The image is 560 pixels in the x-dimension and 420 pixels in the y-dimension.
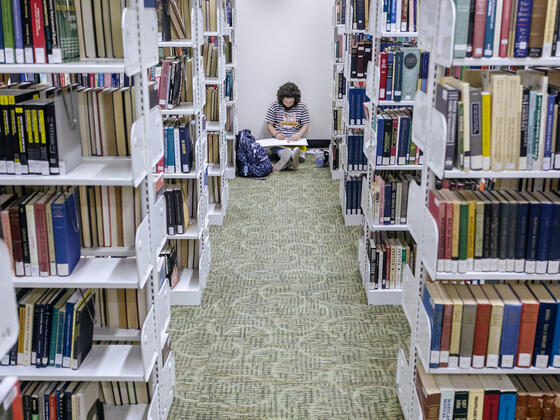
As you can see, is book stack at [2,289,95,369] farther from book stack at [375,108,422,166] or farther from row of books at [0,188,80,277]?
book stack at [375,108,422,166]

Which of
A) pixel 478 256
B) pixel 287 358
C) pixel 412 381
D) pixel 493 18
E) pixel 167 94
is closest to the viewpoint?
pixel 493 18

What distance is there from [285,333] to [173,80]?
181cm

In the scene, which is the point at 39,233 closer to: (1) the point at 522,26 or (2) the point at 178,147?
(2) the point at 178,147

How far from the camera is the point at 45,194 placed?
2537 millimetres

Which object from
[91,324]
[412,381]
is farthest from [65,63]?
[412,381]

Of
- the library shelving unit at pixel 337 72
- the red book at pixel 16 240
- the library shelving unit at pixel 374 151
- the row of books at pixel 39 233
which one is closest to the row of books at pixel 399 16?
the library shelving unit at pixel 374 151

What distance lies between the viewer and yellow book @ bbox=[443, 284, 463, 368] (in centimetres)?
249

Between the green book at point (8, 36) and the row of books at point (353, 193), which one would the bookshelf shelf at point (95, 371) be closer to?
the green book at point (8, 36)

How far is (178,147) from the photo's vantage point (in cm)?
410

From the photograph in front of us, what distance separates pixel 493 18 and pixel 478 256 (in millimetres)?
928

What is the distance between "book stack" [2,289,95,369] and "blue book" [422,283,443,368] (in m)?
1.45

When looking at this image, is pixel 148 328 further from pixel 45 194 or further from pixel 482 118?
pixel 482 118

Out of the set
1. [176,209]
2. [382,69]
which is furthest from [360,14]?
[176,209]

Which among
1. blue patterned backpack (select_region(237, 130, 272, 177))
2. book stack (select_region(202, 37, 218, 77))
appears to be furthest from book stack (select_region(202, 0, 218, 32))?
blue patterned backpack (select_region(237, 130, 272, 177))
